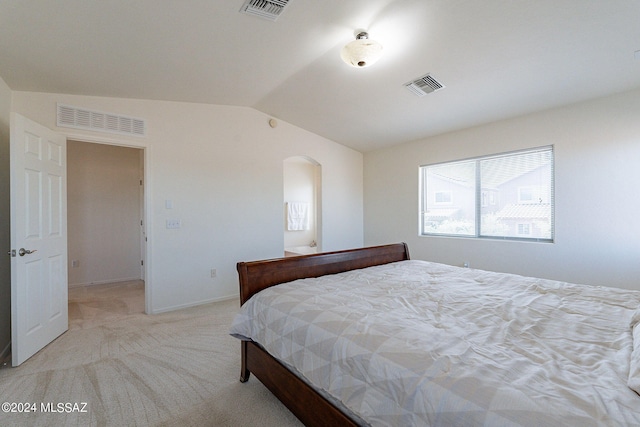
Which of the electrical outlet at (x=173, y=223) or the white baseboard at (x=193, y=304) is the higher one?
the electrical outlet at (x=173, y=223)

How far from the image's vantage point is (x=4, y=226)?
96.2 inches

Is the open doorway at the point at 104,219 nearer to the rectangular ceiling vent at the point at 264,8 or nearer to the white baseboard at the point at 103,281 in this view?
the white baseboard at the point at 103,281

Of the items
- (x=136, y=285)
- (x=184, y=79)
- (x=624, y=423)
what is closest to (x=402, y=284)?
(x=624, y=423)

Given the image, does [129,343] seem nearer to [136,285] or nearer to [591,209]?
[136,285]

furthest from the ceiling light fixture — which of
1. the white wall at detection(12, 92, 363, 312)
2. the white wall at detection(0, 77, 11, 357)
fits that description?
the white wall at detection(0, 77, 11, 357)

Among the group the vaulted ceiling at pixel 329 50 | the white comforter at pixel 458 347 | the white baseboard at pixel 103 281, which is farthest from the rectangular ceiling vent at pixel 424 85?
the white baseboard at pixel 103 281

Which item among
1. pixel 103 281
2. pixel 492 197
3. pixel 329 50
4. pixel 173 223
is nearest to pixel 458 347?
pixel 329 50

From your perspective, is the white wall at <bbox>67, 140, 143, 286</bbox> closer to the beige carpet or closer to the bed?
the beige carpet

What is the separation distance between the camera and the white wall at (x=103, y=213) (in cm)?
464

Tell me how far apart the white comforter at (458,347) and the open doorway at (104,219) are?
381 centimetres

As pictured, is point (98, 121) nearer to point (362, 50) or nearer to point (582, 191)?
point (362, 50)

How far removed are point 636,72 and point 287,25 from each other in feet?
10.5

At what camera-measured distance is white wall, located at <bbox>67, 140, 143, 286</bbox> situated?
15.2 ft

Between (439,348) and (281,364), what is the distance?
89 centimetres
